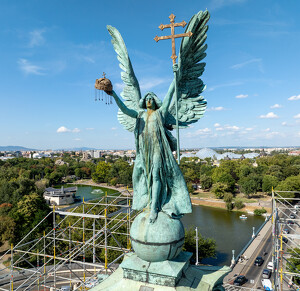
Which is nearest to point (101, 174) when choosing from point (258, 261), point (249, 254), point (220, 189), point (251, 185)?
point (220, 189)

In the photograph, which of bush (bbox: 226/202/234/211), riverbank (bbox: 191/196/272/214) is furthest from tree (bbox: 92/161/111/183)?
bush (bbox: 226/202/234/211)

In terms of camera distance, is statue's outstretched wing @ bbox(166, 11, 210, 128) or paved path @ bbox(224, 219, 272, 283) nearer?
statue's outstretched wing @ bbox(166, 11, 210, 128)

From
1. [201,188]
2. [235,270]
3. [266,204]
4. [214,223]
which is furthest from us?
[201,188]

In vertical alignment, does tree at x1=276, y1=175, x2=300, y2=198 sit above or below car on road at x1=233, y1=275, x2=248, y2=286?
above

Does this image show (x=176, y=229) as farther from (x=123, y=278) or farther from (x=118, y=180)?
(x=118, y=180)

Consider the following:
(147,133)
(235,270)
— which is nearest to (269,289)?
(235,270)

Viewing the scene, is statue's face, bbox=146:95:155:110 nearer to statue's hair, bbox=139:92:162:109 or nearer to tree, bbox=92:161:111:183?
statue's hair, bbox=139:92:162:109

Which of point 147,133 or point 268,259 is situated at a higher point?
point 147,133

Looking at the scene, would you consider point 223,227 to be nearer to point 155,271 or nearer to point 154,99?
point 155,271
